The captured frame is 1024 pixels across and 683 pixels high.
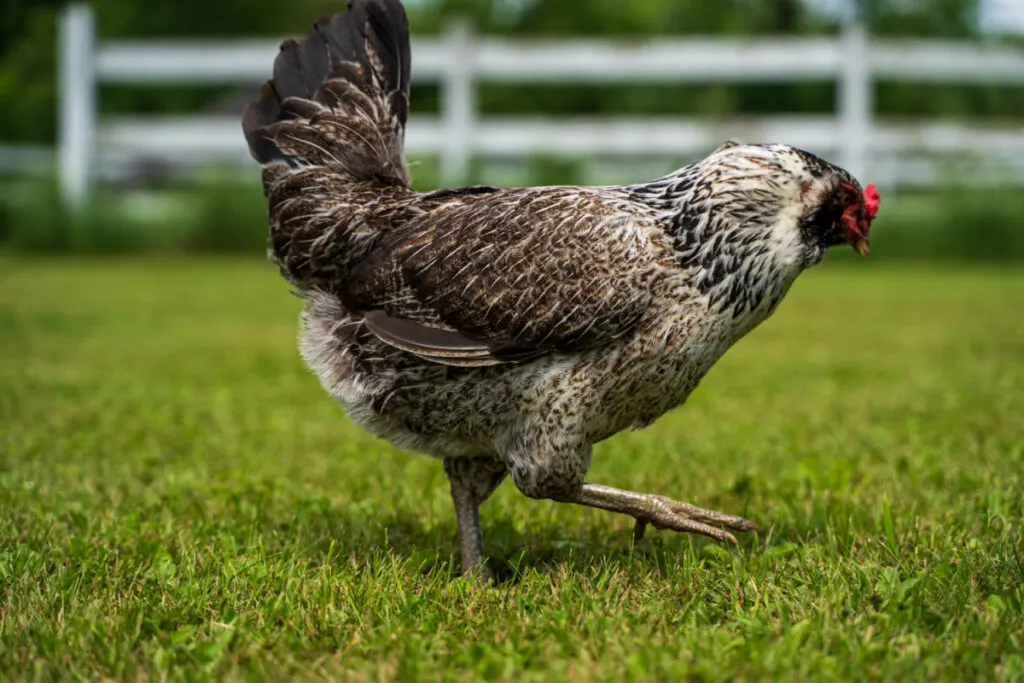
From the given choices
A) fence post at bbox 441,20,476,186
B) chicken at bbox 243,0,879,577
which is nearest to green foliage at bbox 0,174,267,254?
fence post at bbox 441,20,476,186

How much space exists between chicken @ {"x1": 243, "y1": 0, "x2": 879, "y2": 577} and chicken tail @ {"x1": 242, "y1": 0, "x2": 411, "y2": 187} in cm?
20

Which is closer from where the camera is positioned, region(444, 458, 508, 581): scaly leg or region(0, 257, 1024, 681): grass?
region(0, 257, 1024, 681): grass

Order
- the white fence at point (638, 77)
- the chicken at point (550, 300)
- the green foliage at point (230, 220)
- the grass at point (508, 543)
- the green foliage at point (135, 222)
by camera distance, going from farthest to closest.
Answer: the green foliage at point (135, 222) → the white fence at point (638, 77) → the green foliage at point (230, 220) → the chicken at point (550, 300) → the grass at point (508, 543)

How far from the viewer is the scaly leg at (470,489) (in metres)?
3.61

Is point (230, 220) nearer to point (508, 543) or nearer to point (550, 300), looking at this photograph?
point (508, 543)

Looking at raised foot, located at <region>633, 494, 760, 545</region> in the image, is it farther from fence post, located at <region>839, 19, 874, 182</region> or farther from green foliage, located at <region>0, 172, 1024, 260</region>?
fence post, located at <region>839, 19, 874, 182</region>

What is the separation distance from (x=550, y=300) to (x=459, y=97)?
1498 centimetres

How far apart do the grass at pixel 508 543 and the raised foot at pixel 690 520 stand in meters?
0.08

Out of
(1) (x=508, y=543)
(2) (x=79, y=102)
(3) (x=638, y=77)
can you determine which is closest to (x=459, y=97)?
(3) (x=638, y=77)

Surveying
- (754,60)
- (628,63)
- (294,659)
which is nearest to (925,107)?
(754,60)

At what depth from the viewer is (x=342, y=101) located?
4.03 metres

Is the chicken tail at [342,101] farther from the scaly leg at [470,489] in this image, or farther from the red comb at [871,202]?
the red comb at [871,202]

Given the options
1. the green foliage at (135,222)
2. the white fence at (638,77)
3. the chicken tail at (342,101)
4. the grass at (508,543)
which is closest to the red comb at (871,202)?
the grass at (508,543)

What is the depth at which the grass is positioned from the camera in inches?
105
